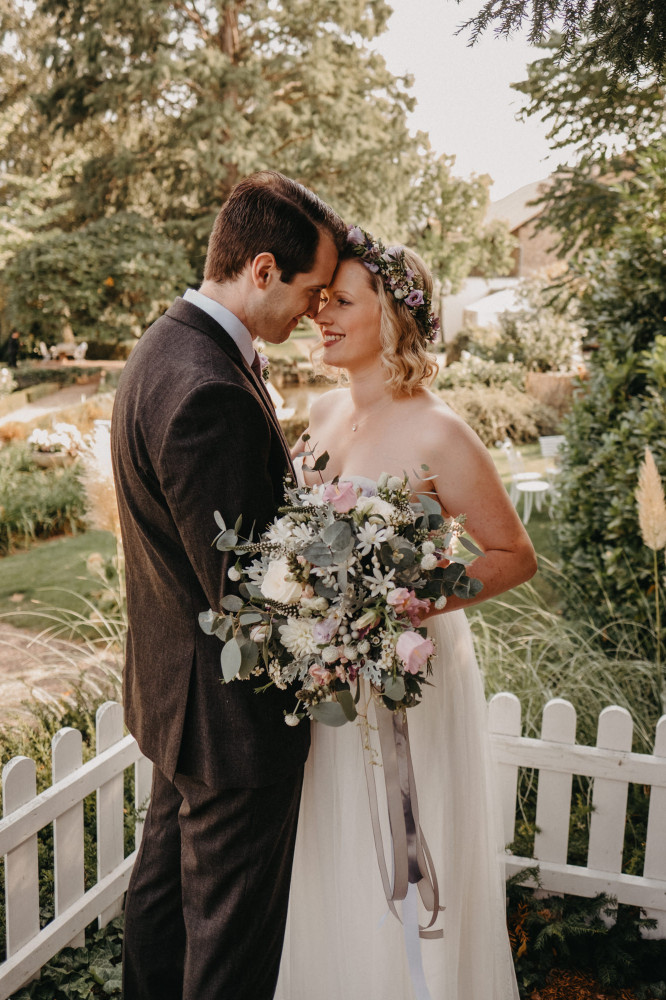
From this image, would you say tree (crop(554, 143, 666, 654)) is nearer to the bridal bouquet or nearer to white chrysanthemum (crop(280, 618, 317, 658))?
the bridal bouquet

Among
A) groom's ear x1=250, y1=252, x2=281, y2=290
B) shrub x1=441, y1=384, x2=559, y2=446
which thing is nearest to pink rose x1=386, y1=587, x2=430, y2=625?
groom's ear x1=250, y1=252, x2=281, y2=290

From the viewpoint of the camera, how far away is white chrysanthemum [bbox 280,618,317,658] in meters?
1.63

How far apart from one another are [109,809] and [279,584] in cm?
174

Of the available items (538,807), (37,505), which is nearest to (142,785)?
(538,807)

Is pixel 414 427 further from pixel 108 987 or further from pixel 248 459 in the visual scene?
pixel 108 987

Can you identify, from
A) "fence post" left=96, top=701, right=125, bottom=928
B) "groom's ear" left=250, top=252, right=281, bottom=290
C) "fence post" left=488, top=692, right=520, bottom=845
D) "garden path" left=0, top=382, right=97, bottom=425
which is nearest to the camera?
"groom's ear" left=250, top=252, right=281, bottom=290

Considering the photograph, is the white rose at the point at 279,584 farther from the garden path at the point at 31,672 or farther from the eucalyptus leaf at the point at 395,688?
the garden path at the point at 31,672

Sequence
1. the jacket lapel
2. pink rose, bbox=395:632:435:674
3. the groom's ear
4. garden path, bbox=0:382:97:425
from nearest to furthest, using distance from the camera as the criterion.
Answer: pink rose, bbox=395:632:435:674 < the jacket lapel < the groom's ear < garden path, bbox=0:382:97:425

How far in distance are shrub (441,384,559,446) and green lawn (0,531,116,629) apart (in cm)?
778

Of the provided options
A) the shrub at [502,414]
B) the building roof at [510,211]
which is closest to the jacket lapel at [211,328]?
the shrub at [502,414]

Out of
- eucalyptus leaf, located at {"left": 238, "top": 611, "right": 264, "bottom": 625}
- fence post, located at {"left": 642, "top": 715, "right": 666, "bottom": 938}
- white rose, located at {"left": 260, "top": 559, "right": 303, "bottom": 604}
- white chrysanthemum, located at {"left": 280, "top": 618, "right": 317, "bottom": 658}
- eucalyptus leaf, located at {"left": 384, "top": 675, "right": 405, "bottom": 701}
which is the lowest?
fence post, located at {"left": 642, "top": 715, "right": 666, "bottom": 938}

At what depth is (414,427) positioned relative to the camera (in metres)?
2.46

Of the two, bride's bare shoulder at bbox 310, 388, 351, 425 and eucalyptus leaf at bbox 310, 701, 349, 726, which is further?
bride's bare shoulder at bbox 310, 388, 351, 425

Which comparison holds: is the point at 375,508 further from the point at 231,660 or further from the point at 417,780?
the point at 417,780
